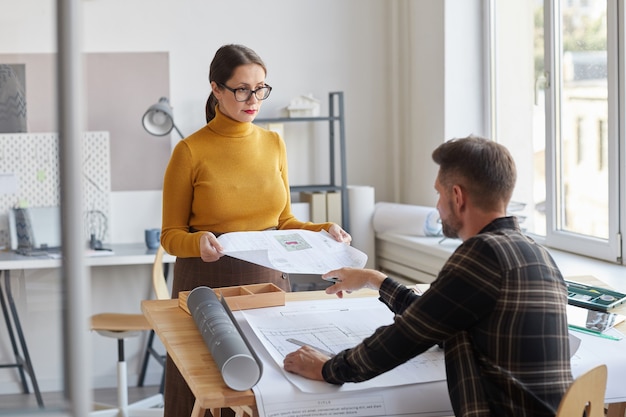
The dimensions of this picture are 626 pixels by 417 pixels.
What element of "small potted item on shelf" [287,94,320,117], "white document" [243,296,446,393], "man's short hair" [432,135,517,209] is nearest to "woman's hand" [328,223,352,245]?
"white document" [243,296,446,393]

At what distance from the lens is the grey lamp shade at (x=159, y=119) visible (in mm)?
4098

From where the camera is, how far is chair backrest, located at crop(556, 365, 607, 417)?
4.34ft

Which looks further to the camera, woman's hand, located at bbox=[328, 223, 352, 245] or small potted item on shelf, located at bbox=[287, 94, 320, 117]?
small potted item on shelf, located at bbox=[287, 94, 320, 117]

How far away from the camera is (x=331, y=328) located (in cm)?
193

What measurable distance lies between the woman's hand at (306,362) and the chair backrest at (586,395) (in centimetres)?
44

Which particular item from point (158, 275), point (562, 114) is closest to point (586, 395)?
point (562, 114)

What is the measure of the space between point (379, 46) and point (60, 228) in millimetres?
4125

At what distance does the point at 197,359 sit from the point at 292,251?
1.57ft

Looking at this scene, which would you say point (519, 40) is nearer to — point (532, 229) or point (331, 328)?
point (532, 229)

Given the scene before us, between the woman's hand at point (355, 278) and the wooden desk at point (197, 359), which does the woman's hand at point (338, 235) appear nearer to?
the wooden desk at point (197, 359)

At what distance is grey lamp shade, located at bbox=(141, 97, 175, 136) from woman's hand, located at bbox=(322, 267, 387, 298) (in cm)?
232

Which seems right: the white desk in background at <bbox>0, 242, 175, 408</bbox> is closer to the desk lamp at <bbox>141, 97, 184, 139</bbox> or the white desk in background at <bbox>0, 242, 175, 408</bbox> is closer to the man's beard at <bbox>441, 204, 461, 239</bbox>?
the man's beard at <bbox>441, 204, 461, 239</bbox>

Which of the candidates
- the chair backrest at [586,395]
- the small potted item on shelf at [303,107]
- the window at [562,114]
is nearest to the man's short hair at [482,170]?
the chair backrest at [586,395]

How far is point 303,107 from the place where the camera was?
4.34 m
